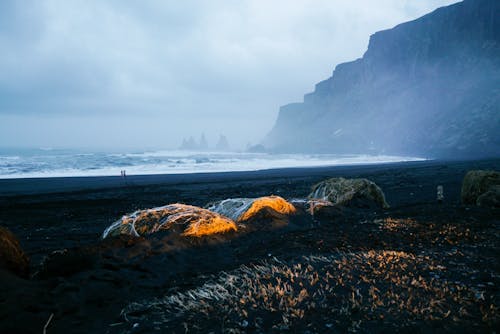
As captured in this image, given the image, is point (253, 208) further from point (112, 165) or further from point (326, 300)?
point (112, 165)

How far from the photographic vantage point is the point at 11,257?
352 centimetres

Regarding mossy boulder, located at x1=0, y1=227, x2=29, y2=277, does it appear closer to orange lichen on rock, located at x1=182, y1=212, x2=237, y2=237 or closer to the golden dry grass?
the golden dry grass

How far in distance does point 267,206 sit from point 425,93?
327 feet

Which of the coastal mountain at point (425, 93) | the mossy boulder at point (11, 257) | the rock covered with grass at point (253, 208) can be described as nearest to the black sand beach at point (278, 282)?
the mossy boulder at point (11, 257)

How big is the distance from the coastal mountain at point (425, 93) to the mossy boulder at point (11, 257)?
6660 centimetres

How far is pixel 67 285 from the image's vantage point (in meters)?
3.29

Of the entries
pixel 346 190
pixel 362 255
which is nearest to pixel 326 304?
pixel 362 255

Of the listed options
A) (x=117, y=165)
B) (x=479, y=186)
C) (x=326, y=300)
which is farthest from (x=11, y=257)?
(x=117, y=165)

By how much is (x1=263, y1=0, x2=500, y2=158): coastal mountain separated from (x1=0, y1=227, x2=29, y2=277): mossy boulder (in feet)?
219

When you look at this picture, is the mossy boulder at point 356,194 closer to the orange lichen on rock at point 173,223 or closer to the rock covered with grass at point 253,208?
the rock covered with grass at point 253,208

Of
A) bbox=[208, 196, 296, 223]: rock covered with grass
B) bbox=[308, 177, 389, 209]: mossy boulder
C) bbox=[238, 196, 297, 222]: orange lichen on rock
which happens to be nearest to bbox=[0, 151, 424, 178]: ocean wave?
bbox=[308, 177, 389, 209]: mossy boulder

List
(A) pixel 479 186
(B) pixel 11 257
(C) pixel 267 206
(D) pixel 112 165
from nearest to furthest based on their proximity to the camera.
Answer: (B) pixel 11 257
(C) pixel 267 206
(A) pixel 479 186
(D) pixel 112 165

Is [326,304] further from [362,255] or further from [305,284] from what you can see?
[362,255]

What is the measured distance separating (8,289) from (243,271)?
9.09 feet
